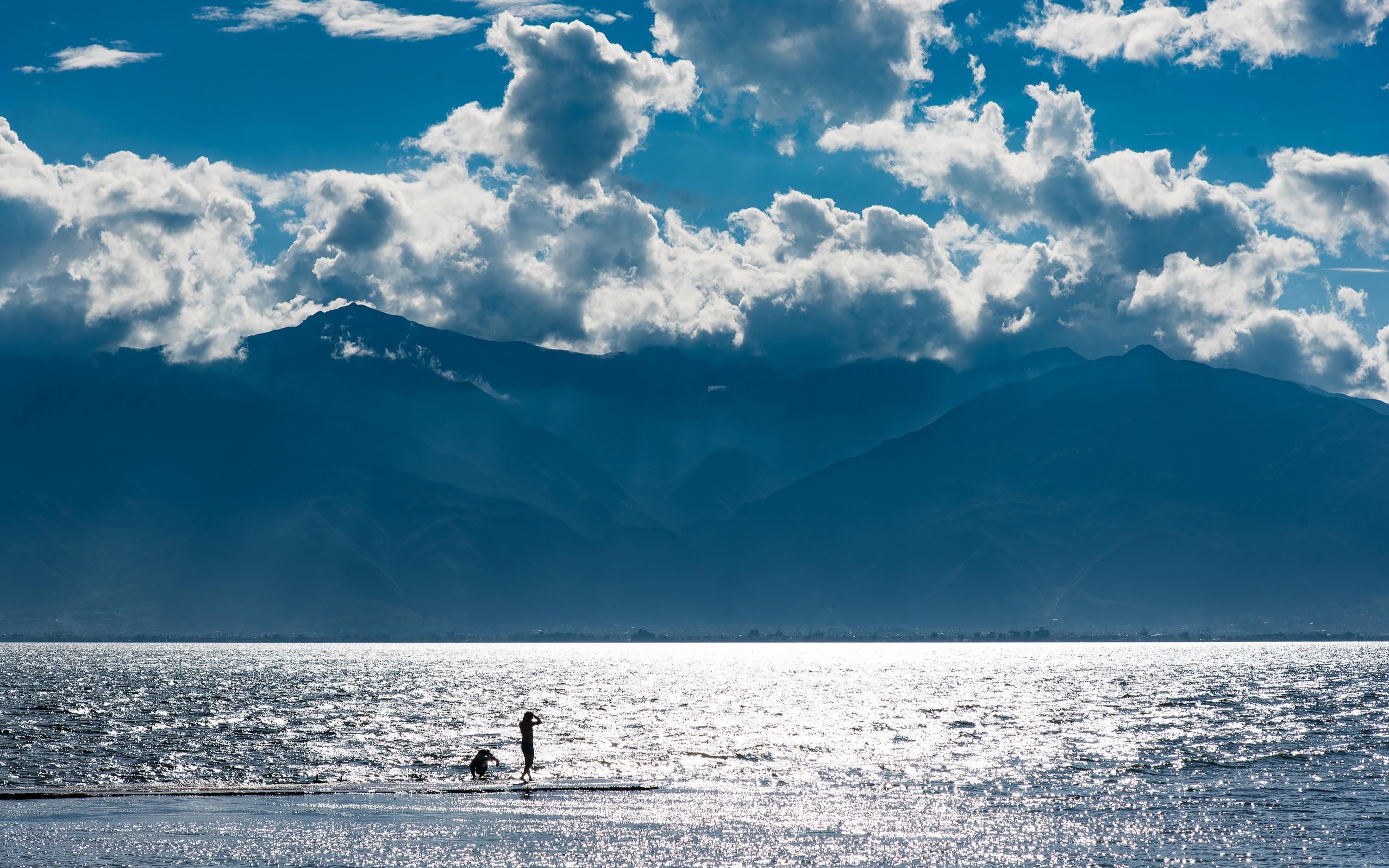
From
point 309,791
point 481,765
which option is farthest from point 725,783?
point 309,791

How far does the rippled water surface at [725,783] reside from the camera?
157 feet

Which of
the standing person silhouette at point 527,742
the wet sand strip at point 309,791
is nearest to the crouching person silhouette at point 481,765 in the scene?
the standing person silhouette at point 527,742

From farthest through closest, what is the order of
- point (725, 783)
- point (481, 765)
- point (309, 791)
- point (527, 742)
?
1. point (527, 742)
2. point (725, 783)
3. point (481, 765)
4. point (309, 791)

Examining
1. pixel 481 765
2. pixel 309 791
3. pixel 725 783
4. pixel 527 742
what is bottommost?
pixel 725 783

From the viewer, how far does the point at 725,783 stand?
68062mm

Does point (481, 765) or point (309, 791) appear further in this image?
point (481, 765)

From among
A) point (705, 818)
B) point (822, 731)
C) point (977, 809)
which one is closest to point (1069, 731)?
point (822, 731)

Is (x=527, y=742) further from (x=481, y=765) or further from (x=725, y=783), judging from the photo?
(x=725, y=783)

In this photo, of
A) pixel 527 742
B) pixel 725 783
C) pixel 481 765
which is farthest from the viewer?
pixel 527 742

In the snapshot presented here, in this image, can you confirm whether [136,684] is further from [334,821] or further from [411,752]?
[334,821]

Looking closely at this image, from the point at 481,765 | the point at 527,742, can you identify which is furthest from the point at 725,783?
the point at 481,765

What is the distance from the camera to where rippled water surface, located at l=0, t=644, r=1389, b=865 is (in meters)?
47.8

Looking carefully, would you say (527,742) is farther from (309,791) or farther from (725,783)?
(309,791)

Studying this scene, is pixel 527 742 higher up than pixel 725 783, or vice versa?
pixel 527 742
